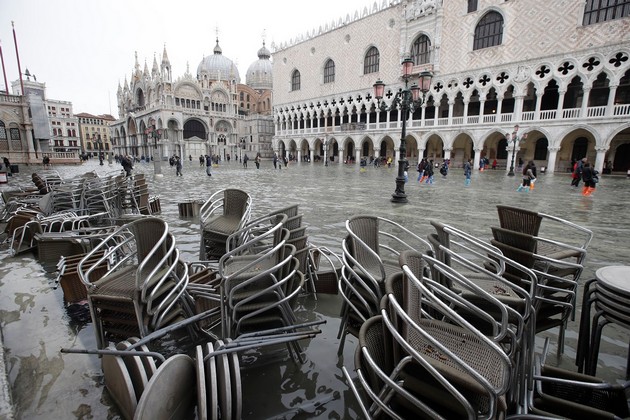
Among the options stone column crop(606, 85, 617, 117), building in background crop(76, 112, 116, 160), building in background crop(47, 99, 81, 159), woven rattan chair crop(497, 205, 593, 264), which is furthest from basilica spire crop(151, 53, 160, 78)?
woven rattan chair crop(497, 205, 593, 264)

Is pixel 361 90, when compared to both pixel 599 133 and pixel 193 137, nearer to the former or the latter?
pixel 599 133

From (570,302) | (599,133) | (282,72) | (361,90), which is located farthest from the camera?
(282,72)

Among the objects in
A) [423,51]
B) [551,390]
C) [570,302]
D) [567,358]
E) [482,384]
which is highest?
[423,51]

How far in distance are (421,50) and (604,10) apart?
13.4 metres

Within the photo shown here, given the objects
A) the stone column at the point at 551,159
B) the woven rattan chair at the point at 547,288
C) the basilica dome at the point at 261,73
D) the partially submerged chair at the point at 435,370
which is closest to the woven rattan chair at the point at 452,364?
the partially submerged chair at the point at 435,370

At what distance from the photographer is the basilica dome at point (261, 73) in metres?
71.2

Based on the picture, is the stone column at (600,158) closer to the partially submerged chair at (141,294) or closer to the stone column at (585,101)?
the stone column at (585,101)

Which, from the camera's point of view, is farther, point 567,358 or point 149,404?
point 567,358

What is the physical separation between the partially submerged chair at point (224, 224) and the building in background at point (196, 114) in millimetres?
48523

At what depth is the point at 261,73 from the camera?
71.4 m

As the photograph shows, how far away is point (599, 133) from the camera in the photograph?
2139cm

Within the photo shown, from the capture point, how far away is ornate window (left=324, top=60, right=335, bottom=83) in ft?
130

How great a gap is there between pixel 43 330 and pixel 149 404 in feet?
7.12

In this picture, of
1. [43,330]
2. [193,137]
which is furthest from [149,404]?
[193,137]
